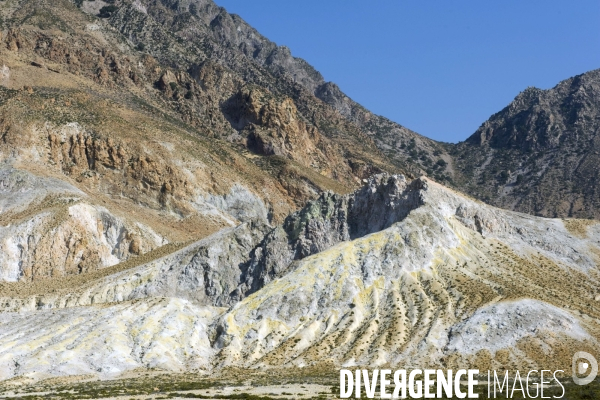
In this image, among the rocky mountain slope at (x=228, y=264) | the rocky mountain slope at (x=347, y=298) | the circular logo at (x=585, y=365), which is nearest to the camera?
the circular logo at (x=585, y=365)

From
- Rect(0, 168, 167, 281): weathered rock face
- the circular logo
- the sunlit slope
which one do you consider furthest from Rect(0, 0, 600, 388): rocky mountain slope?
the circular logo

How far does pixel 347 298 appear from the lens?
242 ft

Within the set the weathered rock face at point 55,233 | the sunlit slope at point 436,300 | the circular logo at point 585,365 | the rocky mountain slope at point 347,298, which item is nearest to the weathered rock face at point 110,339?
the rocky mountain slope at point 347,298

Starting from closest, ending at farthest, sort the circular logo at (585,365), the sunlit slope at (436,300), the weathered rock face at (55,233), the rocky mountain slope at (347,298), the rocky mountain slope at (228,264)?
the circular logo at (585,365) < the sunlit slope at (436,300) < the rocky mountain slope at (347,298) < the rocky mountain slope at (228,264) < the weathered rock face at (55,233)

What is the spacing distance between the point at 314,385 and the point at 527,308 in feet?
82.6

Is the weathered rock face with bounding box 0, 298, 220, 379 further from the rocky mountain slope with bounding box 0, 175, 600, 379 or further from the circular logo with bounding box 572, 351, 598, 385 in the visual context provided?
the circular logo with bounding box 572, 351, 598, 385

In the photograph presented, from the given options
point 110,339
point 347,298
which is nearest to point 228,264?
point 347,298

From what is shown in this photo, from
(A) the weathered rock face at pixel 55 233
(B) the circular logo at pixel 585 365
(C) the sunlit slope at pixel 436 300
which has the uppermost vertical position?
(A) the weathered rock face at pixel 55 233

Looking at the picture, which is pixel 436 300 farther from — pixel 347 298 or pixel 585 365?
pixel 585 365

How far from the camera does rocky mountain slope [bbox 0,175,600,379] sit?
64.1 m

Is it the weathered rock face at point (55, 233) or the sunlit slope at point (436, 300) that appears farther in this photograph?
the weathered rock face at point (55, 233)

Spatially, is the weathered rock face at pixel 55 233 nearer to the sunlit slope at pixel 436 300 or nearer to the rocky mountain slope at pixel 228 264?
the rocky mountain slope at pixel 228 264

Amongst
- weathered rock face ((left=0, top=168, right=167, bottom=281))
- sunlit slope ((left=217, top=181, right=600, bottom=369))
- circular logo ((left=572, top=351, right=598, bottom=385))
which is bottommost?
circular logo ((left=572, top=351, right=598, bottom=385))

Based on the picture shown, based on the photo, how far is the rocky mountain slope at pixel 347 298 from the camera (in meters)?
64.1
